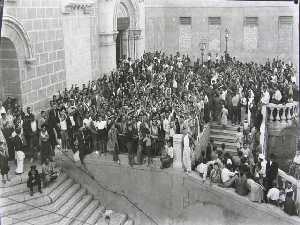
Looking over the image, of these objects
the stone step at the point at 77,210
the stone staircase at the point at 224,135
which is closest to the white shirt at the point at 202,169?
the stone step at the point at 77,210

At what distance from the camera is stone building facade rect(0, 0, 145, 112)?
55.0 feet

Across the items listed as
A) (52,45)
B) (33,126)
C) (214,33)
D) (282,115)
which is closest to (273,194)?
(282,115)

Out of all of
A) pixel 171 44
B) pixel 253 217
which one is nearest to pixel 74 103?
pixel 253 217

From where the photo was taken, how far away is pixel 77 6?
68.0 feet

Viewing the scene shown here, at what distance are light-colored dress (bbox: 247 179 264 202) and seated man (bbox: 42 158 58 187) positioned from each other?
618cm

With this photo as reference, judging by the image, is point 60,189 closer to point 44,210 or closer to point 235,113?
point 44,210

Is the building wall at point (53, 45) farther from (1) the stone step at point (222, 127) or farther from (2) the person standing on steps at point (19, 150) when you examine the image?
(1) the stone step at point (222, 127)

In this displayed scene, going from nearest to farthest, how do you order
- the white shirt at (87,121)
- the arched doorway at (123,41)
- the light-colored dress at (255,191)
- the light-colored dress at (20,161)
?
1. the light-colored dress at (255,191)
2. the light-colored dress at (20,161)
3. the white shirt at (87,121)
4. the arched doorway at (123,41)

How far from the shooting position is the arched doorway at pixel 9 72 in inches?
658

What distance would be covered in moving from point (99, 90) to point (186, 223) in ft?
26.1

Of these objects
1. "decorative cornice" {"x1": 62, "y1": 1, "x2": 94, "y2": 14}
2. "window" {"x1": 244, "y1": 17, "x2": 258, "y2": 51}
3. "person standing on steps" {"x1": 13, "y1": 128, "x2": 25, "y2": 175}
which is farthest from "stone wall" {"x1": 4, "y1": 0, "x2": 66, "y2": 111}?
"window" {"x1": 244, "y1": 17, "x2": 258, "y2": 51}

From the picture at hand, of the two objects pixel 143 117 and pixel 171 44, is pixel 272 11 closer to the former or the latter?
pixel 171 44

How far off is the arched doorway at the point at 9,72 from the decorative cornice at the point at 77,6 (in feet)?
12.9

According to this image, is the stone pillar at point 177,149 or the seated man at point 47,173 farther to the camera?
the stone pillar at point 177,149
